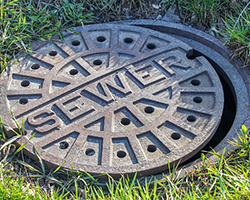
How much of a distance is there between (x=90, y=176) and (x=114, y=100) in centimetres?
67

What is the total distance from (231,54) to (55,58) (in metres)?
1.42

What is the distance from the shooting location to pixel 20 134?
281cm

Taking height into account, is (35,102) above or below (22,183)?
above

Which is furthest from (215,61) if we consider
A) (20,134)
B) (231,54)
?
(20,134)

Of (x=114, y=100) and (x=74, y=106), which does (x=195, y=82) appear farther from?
(x=74, y=106)

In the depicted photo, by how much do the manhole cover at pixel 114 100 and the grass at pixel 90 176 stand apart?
0.10 metres

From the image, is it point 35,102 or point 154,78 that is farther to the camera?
point 154,78

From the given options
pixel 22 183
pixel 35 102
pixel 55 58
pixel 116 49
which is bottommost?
pixel 22 183

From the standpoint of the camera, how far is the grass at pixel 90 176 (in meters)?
2.46

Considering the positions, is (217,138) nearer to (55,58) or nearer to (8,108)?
(55,58)

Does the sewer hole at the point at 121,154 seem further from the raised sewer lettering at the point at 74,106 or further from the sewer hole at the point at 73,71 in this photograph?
the sewer hole at the point at 73,71

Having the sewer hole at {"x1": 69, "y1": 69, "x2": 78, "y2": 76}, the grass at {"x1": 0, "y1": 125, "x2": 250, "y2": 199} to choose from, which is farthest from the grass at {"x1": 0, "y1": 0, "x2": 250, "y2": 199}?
the sewer hole at {"x1": 69, "y1": 69, "x2": 78, "y2": 76}

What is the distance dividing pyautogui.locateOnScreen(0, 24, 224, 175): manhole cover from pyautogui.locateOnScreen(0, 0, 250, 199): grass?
4.1 inches

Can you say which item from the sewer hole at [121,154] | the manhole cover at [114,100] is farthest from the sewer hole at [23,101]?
the sewer hole at [121,154]
